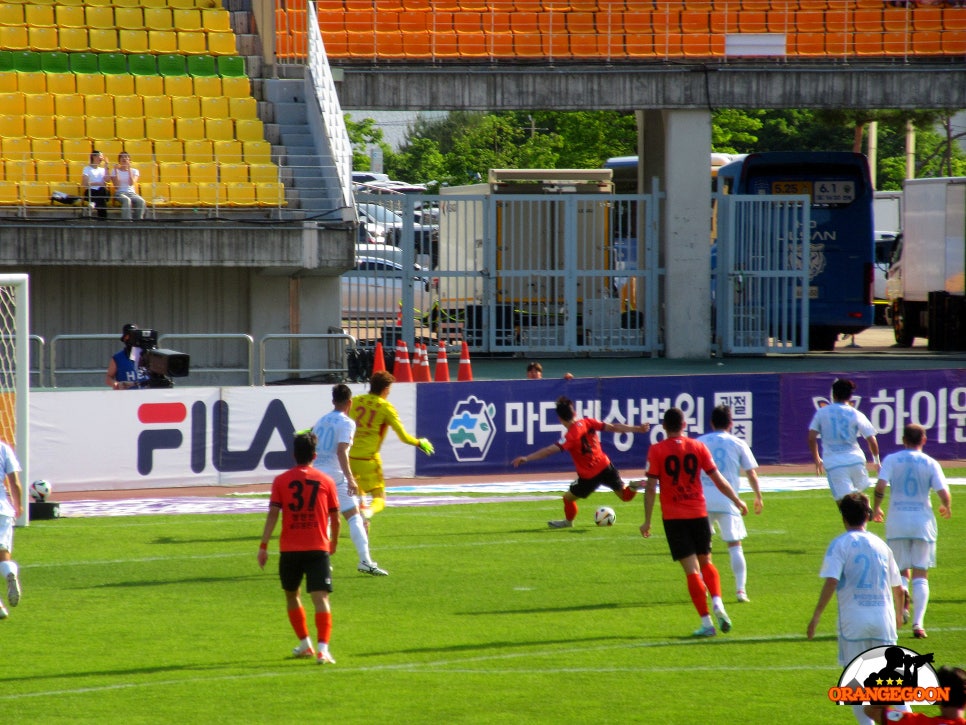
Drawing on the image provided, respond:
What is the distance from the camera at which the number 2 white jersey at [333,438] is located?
13.2 metres

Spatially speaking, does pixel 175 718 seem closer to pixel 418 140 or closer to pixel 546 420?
pixel 546 420

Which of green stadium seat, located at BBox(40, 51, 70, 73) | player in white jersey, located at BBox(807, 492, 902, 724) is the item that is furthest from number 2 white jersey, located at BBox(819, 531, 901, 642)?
green stadium seat, located at BBox(40, 51, 70, 73)

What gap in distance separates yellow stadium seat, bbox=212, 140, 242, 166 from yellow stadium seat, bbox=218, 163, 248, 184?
0.96 feet

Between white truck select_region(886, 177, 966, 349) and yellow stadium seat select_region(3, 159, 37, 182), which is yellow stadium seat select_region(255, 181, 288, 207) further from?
white truck select_region(886, 177, 966, 349)

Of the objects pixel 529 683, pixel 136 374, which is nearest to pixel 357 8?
pixel 136 374

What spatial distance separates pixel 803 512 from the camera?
17516 mm

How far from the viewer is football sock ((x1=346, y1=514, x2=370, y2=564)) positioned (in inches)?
519

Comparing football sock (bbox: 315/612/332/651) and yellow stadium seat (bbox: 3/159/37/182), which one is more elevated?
yellow stadium seat (bbox: 3/159/37/182)

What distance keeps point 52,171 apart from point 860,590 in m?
19.3

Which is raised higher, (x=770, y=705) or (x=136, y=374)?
(x=136, y=374)

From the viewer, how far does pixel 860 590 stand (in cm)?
826

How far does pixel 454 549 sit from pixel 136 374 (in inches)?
282

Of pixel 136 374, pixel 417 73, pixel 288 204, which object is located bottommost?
pixel 136 374

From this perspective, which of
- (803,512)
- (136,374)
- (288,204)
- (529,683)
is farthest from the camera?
(288,204)
